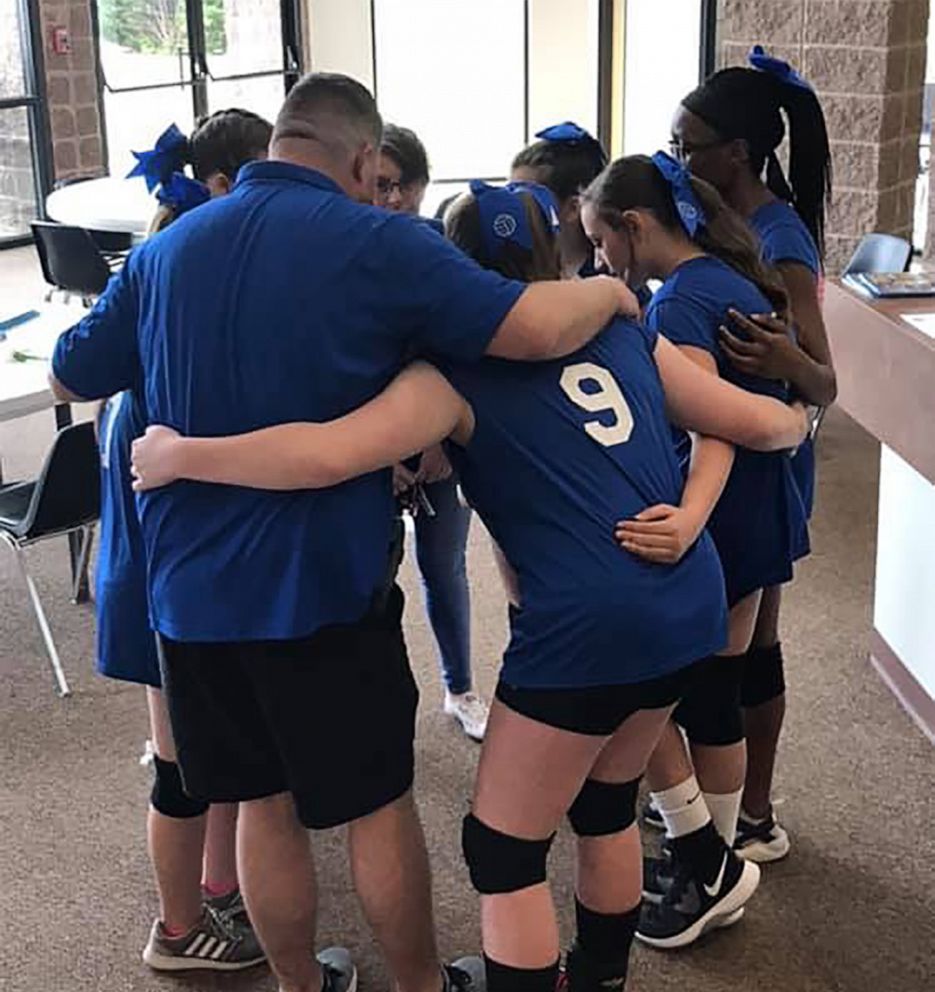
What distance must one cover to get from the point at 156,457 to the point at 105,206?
3.56 metres

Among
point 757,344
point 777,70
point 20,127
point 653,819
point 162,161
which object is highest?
point 777,70

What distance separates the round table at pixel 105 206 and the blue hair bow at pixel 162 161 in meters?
2.19

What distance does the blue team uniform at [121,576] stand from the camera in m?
2.05

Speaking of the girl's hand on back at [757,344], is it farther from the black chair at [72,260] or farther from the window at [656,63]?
the window at [656,63]

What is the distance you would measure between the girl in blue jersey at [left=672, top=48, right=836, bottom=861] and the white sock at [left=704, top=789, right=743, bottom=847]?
0.67 feet

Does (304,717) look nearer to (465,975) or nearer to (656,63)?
(465,975)

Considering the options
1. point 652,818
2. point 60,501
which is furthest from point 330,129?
point 60,501

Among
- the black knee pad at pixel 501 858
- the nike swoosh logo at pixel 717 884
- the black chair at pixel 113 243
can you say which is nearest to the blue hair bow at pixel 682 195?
the black knee pad at pixel 501 858

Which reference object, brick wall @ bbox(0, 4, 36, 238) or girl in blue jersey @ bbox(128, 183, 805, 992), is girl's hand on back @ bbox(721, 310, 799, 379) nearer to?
girl in blue jersey @ bbox(128, 183, 805, 992)

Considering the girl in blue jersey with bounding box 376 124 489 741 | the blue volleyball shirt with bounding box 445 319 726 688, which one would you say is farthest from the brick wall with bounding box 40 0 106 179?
the blue volleyball shirt with bounding box 445 319 726 688

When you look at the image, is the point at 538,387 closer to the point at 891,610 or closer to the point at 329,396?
the point at 329,396

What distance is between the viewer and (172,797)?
220cm

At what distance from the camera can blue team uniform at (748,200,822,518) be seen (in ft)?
7.63

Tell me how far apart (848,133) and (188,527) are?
437 centimetres
